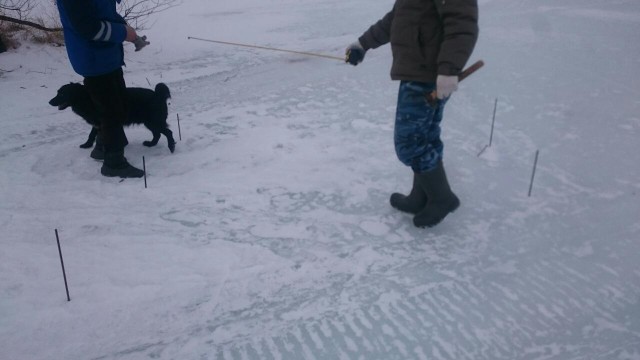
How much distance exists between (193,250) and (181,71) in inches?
153

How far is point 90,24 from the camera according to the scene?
311cm

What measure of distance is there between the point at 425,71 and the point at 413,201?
0.87 meters

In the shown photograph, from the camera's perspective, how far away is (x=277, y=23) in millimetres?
8484

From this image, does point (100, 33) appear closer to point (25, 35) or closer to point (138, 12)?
point (25, 35)

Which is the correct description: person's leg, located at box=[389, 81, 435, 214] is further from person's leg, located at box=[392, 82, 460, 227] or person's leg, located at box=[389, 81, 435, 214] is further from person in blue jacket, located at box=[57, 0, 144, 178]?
person in blue jacket, located at box=[57, 0, 144, 178]

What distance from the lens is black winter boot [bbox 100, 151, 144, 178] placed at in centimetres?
360

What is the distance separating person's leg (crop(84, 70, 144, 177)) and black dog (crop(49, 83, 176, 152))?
0.13m

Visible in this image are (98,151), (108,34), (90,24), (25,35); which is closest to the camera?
(90,24)

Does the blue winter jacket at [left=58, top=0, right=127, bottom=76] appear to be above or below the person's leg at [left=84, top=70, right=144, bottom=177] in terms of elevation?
above

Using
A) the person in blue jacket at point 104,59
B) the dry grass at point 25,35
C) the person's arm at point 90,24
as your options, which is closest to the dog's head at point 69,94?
the person in blue jacket at point 104,59

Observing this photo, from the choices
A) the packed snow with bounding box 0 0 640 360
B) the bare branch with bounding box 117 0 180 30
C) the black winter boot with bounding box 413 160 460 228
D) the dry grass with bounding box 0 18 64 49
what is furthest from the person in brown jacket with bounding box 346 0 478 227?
the dry grass with bounding box 0 18 64 49

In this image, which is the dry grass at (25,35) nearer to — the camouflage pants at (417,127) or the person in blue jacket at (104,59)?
the person in blue jacket at (104,59)

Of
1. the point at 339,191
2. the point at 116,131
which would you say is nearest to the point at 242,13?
the point at 116,131

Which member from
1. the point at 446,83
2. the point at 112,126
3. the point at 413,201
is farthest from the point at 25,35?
the point at 446,83
